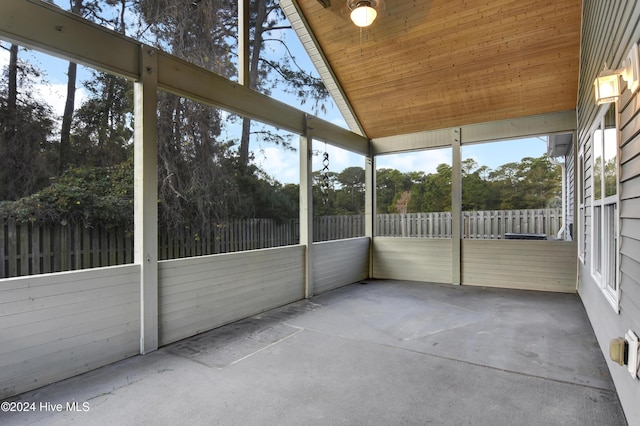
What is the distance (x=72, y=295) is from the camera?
8.53 feet

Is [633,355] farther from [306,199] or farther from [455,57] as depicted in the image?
[455,57]

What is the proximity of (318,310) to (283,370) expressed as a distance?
1.82 metres

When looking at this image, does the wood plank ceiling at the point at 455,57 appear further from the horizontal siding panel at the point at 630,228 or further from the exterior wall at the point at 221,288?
the horizontal siding panel at the point at 630,228

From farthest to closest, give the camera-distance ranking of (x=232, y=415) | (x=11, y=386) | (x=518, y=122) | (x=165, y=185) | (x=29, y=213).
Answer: (x=518, y=122) → (x=165, y=185) → (x=29, y=213) → (x=11, y=386) → (x=232, y=415)

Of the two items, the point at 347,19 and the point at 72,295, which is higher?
the point at 347,19

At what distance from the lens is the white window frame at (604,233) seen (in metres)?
2.23

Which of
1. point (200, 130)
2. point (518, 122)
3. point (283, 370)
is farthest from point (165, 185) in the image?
point (518, 122)

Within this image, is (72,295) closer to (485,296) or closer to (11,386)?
(11,386)

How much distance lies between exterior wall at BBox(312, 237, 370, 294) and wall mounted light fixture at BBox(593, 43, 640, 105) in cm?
395

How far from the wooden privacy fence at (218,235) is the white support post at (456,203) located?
6.1 inches

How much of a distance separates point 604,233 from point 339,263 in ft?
12.6

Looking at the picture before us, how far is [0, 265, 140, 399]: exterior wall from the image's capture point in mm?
2312

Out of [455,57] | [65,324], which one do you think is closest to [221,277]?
[65,324]

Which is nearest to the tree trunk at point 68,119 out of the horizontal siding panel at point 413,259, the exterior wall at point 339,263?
the exterior wall at point 339,263
